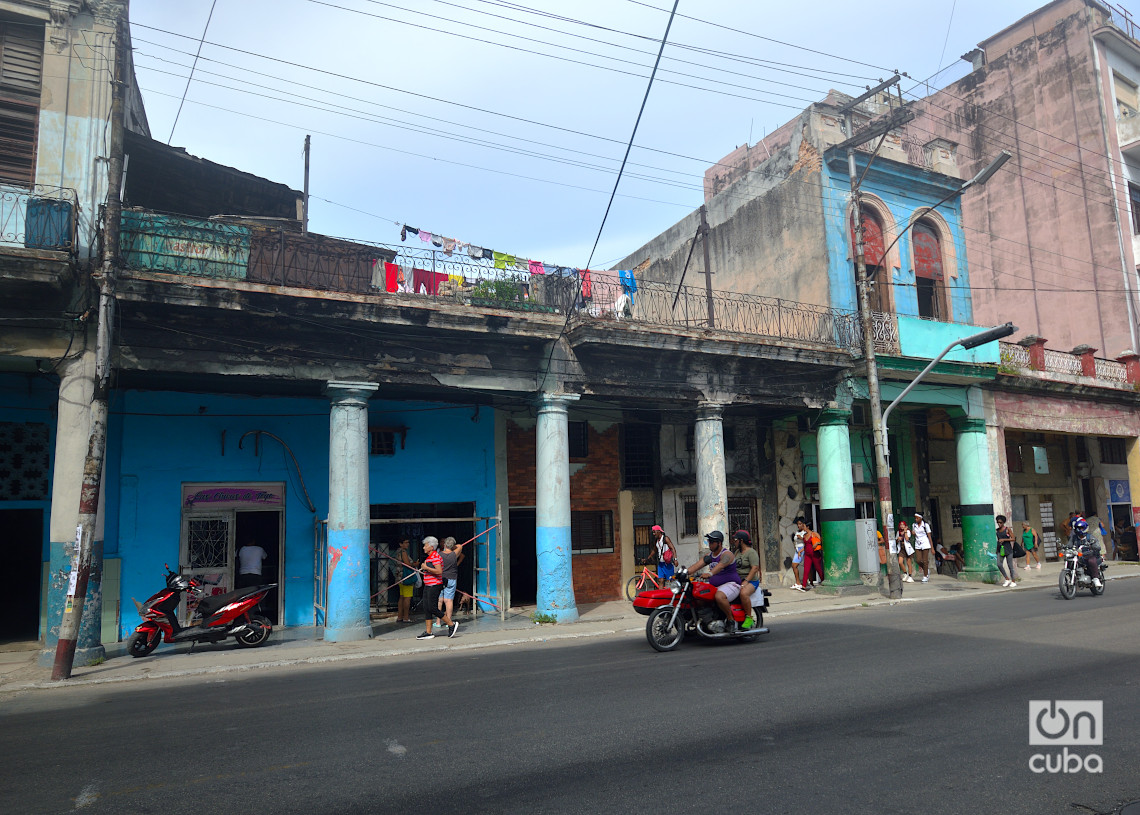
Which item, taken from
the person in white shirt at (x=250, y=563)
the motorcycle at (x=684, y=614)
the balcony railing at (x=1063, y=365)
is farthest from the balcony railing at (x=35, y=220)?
the balcony railing at (x=1063, y=365)

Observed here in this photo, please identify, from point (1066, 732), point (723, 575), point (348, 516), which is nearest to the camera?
point (1066, 732)

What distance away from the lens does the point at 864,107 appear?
19953mm

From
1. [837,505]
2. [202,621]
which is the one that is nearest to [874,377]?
[837,505]

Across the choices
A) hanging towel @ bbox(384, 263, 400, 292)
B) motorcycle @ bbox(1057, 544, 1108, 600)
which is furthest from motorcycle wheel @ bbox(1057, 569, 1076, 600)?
hanging towel @ bbox(384, 263, 400, 292)

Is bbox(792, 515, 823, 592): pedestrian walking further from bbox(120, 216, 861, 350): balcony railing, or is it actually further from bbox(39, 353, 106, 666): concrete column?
bbox(39, 353, 106, 666): concrete column

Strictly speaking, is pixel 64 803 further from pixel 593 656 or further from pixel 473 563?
pixel 473 563

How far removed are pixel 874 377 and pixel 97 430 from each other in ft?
48.5

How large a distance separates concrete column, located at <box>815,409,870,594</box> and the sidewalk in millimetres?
715

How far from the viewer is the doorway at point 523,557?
17328 millimetres

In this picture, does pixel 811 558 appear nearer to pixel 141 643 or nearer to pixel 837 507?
pixel 837 507

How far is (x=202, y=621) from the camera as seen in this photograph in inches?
448

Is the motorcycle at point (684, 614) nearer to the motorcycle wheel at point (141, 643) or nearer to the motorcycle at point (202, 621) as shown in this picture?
the motorcycle at point (202, 621)

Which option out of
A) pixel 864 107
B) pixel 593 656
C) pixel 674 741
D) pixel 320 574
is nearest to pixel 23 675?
pixel 320 574

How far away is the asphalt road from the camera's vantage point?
14.7ft
